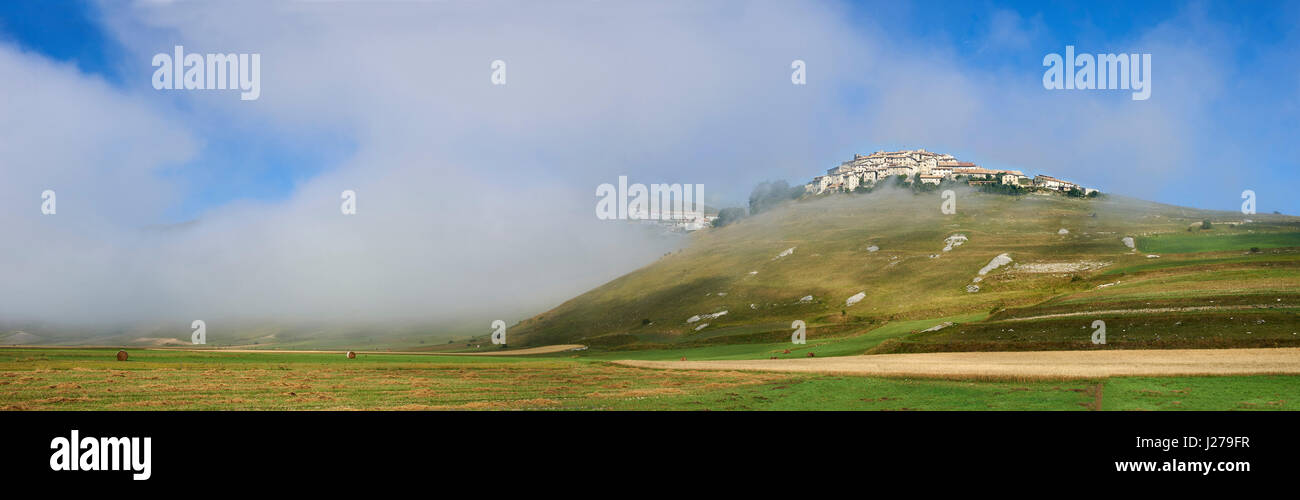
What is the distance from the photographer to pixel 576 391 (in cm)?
4656

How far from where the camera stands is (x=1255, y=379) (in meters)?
45.6

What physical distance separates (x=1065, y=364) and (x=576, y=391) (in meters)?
42.4

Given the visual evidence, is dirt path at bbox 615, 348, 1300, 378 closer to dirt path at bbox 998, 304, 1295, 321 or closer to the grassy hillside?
the grassy hillside

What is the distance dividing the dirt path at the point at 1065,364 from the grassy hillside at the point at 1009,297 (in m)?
6.50

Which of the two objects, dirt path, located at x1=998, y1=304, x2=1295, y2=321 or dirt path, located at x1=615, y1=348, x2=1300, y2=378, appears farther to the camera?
dirt path, located at x1=998, y1=304, x2=1295, y2=321

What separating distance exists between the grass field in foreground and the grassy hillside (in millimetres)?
34528

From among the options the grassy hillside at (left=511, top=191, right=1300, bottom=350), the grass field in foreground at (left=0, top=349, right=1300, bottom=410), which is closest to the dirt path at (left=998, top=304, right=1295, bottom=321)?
the grassy hillside at (left=511, top=191, right=1300, bottom=350)

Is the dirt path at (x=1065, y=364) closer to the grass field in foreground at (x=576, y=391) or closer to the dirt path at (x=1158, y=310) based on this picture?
the grass field in foreground at (x=576, y=391)

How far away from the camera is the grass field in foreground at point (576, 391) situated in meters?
36.7

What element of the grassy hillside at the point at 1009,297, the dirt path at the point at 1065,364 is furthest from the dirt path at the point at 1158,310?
the dirt path at the point at 1065,364

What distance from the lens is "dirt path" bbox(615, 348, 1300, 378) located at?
51.5 meters
